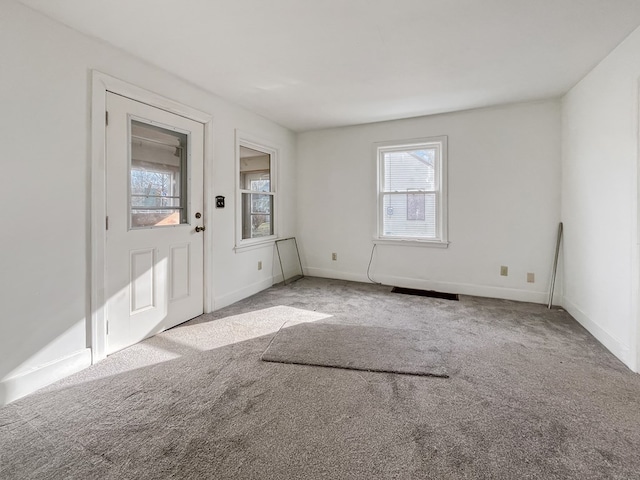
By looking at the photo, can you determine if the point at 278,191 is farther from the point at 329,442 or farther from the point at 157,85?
the point at 329,442

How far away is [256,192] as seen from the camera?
418cm

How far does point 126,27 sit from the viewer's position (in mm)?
2109

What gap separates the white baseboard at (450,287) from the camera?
371cm

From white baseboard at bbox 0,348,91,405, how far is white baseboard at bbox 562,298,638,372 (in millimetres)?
3934

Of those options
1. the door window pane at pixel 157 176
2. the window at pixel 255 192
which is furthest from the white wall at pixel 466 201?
the door window pane at pixel 157 176

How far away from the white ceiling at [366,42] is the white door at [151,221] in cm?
58

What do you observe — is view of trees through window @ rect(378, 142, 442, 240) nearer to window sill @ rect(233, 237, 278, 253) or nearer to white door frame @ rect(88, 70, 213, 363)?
window sill @ rect(233, 237, 278, 253)

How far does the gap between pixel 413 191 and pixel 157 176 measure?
3.21 meters

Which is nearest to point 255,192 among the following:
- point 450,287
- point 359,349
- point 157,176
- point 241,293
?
point 241,293

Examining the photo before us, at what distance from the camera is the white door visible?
7.95ft

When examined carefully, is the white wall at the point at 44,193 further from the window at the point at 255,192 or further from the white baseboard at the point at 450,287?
the white baseboard at the point at 450,287

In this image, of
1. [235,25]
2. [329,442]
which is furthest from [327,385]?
[235,25]

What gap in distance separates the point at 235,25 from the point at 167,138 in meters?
1.25

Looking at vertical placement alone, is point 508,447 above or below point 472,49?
below
